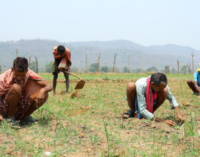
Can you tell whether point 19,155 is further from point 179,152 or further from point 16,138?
point 179,152

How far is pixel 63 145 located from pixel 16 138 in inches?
24.7

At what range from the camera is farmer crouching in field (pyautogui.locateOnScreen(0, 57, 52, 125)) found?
3523 millimetres

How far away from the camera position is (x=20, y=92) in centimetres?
358

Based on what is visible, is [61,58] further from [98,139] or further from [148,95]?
[98,139]

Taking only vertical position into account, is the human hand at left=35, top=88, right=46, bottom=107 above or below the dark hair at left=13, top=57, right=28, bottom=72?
below

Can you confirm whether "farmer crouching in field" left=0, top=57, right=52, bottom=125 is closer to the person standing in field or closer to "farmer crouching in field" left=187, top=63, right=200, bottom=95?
the person standing in field

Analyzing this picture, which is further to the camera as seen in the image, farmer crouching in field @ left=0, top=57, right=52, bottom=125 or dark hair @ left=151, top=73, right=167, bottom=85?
dark hair @ left=151, top=73, right=167, bottom=85

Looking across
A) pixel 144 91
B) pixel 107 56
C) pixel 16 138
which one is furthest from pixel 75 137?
pixel 107 56

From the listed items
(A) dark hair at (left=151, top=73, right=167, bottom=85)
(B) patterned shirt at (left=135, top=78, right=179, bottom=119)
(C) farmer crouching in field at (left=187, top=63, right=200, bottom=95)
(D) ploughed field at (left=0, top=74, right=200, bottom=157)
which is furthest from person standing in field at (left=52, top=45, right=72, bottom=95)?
(A) dark hair at (left=151, top=73, right=167, bottom=85)

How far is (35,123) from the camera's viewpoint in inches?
150

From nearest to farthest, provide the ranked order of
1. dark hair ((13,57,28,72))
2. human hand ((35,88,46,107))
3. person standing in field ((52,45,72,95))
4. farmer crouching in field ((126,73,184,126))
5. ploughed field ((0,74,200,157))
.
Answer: ploughed field ((0,74,200,157)) < dark hair ((13,57,28,72)) < human hand ((35,88,46,107)) < farmer crouching in field ((126,73,184,126)) < person standing in field ((52,45,72,95))

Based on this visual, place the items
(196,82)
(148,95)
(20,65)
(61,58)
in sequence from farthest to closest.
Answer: (61,58) → (196,82) → (148,95) → (20,65)

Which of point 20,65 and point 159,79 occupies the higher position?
point 20,65

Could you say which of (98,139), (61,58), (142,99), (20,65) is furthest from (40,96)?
(61,58)
